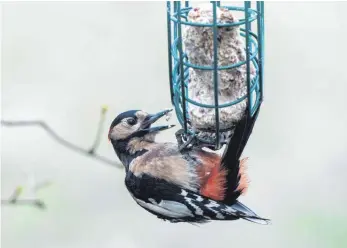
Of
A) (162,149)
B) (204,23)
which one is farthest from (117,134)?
(204,23)

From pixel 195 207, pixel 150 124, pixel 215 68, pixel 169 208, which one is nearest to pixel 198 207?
pixel 195 207

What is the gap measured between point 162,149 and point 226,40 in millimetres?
579

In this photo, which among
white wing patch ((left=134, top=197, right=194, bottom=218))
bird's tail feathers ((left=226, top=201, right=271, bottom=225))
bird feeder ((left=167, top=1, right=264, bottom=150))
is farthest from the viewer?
white wing patch ((left=134, top=197, right=194, bottom=218))

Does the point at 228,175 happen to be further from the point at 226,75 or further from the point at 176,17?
the point at 176,17

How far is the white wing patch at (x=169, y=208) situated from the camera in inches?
139

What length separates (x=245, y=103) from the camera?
3.30 m

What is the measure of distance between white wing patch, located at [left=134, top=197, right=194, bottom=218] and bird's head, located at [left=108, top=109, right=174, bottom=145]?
10.7 inches

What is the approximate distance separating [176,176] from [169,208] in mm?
151

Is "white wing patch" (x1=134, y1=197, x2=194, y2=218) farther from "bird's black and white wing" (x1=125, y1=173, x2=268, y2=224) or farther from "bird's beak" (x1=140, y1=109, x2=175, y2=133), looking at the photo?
"bird's beak" (x1=140, y1=109, x2=175, y2=133)

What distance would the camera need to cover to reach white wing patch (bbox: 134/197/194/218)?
11.6ft

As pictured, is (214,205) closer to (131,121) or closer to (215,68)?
(131,121)

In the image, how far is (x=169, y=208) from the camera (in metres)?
3.58

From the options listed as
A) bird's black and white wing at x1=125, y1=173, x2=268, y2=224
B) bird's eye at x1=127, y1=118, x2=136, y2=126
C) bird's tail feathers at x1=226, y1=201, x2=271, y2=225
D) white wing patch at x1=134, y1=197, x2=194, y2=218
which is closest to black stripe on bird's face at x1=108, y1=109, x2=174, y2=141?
bird's eye at x1=127, y1=118, x2=136, y2=126

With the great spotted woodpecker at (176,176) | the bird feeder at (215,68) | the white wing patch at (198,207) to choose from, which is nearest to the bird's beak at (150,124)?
the great spotted woodpecker at (176,176)
